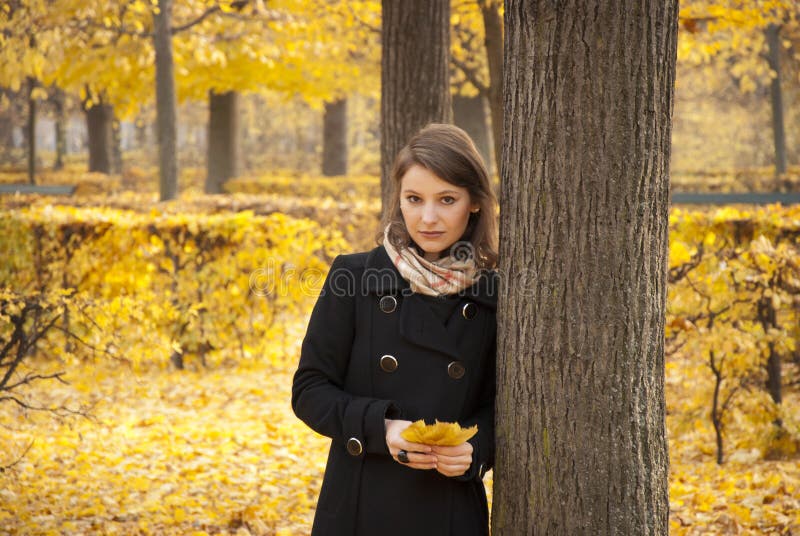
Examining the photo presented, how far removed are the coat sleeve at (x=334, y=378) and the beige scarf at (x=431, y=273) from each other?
14 centimetres

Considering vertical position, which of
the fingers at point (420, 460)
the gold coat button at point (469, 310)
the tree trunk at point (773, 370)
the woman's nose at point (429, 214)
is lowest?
the tree trunk at point (773, 370)

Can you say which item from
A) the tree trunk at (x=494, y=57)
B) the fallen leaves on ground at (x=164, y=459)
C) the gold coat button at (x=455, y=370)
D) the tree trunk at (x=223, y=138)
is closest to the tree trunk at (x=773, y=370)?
the tree trunk at (x=494, y=57)

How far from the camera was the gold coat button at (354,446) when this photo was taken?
6.78 ft

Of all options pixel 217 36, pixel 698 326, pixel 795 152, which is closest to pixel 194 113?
pixel 795 152

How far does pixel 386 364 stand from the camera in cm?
214

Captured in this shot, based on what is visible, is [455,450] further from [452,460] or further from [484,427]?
[484,427]

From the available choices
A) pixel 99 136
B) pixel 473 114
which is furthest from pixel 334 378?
pixel 99 136

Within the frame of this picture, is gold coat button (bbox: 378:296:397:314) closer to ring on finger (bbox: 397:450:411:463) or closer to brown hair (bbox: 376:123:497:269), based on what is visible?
brown hair (bbox: 376:123:497:269)

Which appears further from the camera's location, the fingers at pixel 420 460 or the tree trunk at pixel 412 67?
the tree trunk at pixel 412 67

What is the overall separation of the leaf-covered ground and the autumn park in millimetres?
21

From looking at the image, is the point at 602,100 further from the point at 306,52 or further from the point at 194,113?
the point at 194,113

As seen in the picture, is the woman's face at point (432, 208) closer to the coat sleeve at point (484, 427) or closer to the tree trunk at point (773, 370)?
the coat sleeve at point (484, 427)

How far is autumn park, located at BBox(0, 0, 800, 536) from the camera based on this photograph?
6.86ft

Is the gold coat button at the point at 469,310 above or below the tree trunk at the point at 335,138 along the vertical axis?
below
